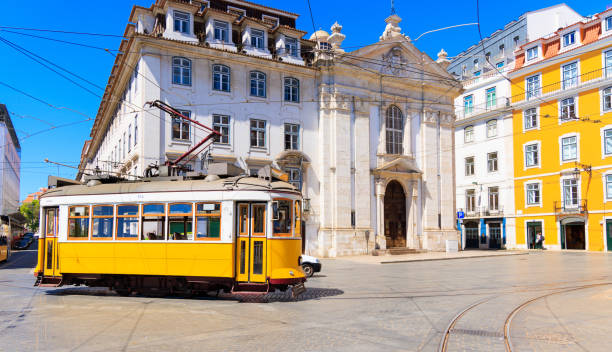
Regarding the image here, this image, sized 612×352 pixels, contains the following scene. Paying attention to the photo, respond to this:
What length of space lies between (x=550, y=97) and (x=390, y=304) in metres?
37.3

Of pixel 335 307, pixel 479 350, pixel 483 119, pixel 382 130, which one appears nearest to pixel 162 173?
pixel 335 307

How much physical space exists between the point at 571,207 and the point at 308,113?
23.5 m

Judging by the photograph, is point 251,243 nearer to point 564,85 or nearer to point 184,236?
point 184,236

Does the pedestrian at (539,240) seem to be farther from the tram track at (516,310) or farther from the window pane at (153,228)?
the window pane at (153,228)

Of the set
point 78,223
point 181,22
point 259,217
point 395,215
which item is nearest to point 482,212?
point 395,215

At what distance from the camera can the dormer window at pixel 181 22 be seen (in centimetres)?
2936

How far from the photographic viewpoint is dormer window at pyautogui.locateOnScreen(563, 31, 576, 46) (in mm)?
42125

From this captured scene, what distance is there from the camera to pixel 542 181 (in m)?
43.9

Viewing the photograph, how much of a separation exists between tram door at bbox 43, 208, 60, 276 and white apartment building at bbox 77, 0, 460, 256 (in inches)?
484

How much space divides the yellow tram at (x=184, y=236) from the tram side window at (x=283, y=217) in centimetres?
3

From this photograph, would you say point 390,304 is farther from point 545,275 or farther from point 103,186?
point 545,275

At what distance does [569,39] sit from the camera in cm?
4250

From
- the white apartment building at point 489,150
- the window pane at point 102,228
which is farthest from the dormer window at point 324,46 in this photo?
the window pane at point 102,228

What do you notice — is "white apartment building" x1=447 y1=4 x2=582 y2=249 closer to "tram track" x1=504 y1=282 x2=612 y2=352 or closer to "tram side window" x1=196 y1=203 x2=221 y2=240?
"tram track" x1=504 y1=282 x2=612 y2=352
